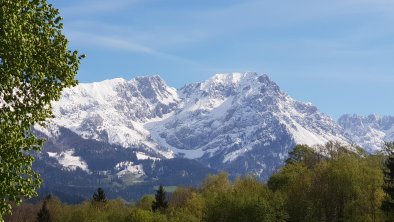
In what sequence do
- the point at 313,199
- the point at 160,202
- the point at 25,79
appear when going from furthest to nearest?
the point at 160,202 → the point at 313,199 → the point at 25,79

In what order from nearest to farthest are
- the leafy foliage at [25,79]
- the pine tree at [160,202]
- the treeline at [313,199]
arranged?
the leafy foliage at [25,79] → the treeline at [313,199] → the pine tree at [160,202]

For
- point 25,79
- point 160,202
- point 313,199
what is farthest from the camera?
point 160,202

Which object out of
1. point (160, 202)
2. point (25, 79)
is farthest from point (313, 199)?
point (25, 79)

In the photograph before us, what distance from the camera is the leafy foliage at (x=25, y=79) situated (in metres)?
23.4

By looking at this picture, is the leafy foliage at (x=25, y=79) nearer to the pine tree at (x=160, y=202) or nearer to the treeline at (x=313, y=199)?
the treeline at (x=313, y=199)

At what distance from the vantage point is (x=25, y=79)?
971 inches

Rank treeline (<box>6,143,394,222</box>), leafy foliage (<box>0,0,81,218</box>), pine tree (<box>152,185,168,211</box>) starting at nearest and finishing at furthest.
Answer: leafy foliage (<box>0,0,81,218</box>), treeline (<box>6,143,394,222</box>), pine tree (<box>152,185,168,211</box>)

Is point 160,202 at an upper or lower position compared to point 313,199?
upper

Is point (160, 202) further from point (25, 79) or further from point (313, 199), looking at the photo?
point (25, 79)

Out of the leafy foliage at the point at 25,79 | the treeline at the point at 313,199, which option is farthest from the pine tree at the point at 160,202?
the leafy foliage at the point at 25,79

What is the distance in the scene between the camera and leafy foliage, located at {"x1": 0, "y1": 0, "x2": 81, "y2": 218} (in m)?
23.4

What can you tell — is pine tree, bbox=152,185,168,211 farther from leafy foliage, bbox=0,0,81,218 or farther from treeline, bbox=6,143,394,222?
leafy foliage, bbox=0,0,81,218

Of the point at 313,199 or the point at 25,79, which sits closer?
the point at 25,79

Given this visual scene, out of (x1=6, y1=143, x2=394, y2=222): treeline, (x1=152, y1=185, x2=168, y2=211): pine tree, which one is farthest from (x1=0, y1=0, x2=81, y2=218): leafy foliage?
(x1=152, y1=185, x2=168, y2=211): pine tree
